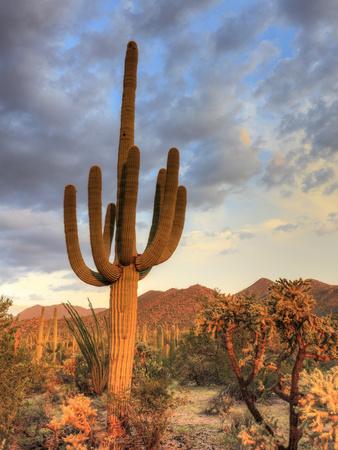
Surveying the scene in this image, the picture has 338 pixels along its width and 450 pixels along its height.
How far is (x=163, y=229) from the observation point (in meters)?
9.37

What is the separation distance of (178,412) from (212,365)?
15.4 feet

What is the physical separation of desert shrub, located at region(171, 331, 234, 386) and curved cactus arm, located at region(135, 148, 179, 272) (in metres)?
6.19

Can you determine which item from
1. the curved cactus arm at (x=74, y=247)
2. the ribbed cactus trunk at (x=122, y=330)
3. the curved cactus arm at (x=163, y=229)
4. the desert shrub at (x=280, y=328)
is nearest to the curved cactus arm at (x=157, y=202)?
the curved cactus arm at (x=163, y=229)

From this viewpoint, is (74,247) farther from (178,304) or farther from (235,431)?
(178,304)

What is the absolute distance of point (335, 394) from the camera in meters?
5.66

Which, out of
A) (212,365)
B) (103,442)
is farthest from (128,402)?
(212,365)

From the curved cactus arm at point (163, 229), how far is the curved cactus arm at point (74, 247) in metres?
0.95

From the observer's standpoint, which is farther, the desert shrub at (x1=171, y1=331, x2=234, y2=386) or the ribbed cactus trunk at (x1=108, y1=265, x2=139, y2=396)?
the desert shrub at (x1=171, y1=331, x2=234, y2=386)

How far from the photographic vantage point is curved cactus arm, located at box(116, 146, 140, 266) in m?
9.07

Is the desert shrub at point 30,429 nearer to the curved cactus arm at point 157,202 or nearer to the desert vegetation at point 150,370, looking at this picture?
the desert vegetation at point 150,370

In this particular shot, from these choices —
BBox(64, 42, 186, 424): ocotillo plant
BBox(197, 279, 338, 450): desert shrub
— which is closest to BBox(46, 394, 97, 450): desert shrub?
BBox(64, 42, 186, 424): ocotillo plant

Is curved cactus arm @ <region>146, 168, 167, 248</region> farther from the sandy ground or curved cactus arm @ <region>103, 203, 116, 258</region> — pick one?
the sandy ground

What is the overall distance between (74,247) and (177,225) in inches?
101

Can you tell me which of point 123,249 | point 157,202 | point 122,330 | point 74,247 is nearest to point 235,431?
point 122,330
